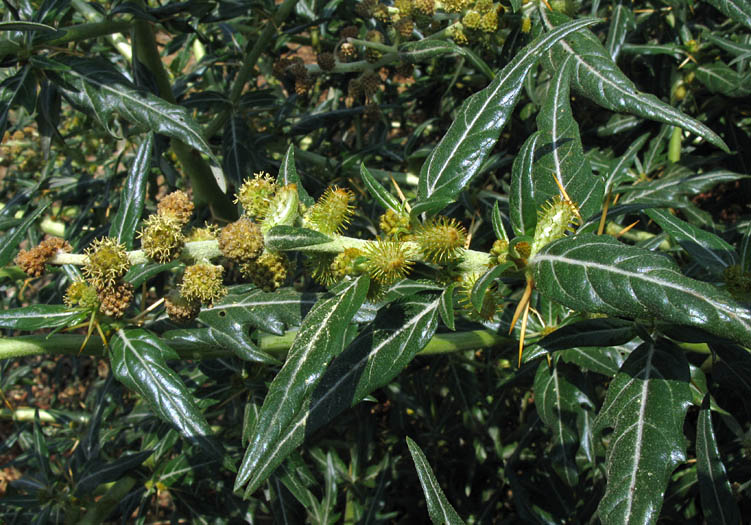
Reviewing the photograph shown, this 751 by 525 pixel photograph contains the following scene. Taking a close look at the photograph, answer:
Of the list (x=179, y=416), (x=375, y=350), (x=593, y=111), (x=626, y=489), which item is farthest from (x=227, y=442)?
(x=593, y=111)

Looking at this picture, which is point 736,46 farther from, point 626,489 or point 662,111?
point 626,489

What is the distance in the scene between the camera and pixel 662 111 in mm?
1334

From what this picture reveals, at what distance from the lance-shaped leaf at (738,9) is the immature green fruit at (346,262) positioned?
59.7 inches

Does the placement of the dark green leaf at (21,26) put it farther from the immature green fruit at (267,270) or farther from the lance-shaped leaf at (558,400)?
the lance-shaped leaf at (558,400)

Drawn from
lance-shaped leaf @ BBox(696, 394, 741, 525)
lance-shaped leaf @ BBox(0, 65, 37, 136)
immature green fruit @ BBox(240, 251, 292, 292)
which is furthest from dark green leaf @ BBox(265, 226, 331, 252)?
lance-shaped leaf @ BBox(0, 65, 37, 136)

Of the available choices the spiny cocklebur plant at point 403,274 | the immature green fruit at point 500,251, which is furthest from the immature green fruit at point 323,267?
the immature green fruit at point 500,251

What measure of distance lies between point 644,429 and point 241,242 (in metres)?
0.93

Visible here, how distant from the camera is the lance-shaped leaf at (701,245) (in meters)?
1.46

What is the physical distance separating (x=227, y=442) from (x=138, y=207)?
151 centimetres

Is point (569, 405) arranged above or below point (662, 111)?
below

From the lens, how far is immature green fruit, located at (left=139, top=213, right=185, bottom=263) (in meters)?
1.28

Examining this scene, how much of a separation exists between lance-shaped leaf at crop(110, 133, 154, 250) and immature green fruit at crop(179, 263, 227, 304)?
1.02 feet

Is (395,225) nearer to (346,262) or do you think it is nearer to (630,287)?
(346,262)

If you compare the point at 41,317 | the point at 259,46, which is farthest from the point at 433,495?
the point at 259,46
